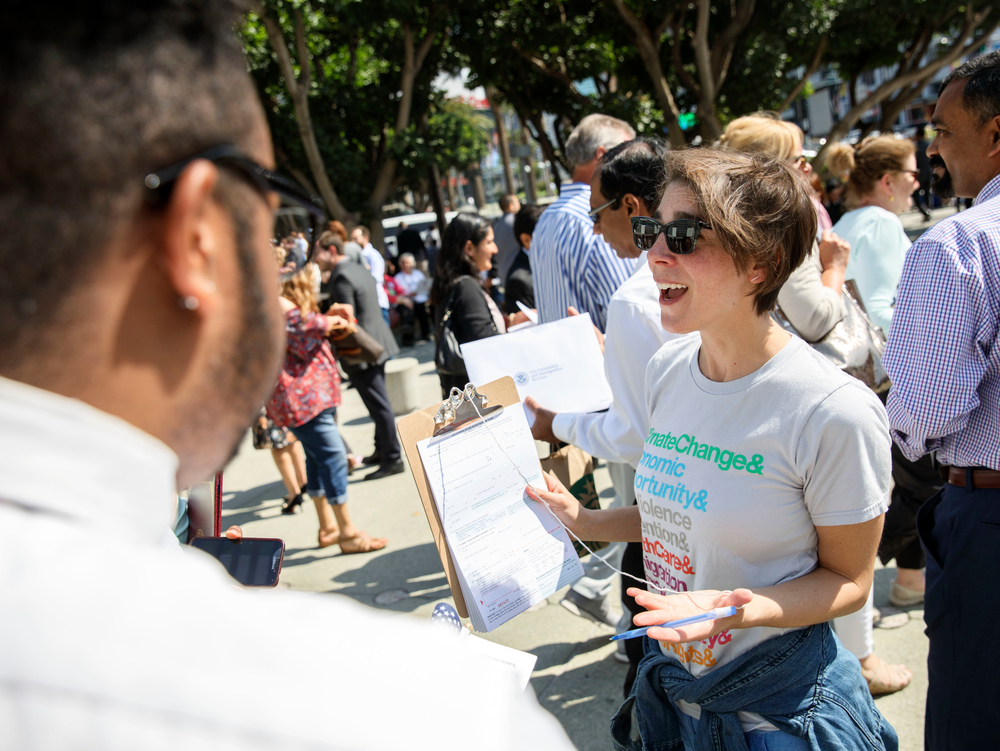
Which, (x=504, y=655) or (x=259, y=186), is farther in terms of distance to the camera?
(x=504, y=655)

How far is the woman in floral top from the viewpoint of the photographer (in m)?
4.63

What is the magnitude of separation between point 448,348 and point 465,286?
39 centimetres

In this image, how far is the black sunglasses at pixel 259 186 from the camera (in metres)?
0.58

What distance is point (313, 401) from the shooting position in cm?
468

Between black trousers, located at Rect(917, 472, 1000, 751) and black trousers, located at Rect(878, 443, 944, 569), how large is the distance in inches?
44.6

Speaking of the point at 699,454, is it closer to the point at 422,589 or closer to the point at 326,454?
the point at 422,589

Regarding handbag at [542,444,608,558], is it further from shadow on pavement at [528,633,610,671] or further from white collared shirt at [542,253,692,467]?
shadow on pavement at [528,633,610,671]

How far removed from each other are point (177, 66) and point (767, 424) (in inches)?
52.5

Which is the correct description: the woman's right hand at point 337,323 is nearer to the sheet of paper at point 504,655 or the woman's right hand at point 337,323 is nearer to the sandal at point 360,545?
the sandal at point 360,545

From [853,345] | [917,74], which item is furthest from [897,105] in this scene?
[853,345]

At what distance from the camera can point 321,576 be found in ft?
15.4

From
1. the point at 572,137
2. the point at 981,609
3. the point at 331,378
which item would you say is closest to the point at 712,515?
the point at 981,609

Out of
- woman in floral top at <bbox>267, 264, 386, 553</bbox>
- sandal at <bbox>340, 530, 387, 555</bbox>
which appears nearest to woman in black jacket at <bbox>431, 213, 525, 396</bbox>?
woman in floral top at <bbox>267, 264, 386, 553</bbox>

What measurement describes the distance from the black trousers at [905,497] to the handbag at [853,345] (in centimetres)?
35
